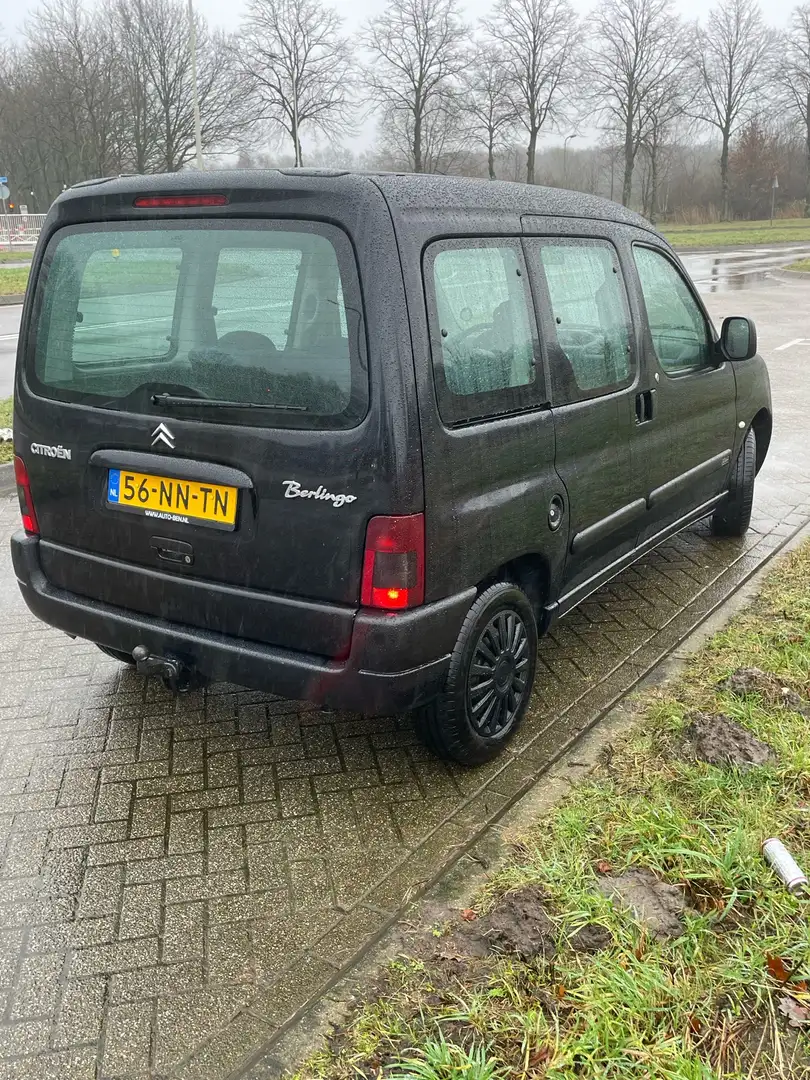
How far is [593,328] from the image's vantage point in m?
3.80

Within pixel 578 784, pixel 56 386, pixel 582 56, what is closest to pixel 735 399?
pixel 578 784

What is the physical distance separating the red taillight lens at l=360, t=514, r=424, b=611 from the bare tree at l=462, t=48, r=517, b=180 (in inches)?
1956

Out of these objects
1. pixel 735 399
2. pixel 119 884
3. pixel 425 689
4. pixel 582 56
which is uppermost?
pixel 582 56

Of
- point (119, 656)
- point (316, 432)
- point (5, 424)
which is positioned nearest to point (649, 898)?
point (316, 432)

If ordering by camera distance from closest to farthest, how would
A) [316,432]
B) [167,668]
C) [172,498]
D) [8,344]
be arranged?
[316,432] < [172,498] < [167,668] < [8,344]

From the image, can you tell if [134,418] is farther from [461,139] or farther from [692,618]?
[461,139]

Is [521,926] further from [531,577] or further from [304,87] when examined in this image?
[304,87]

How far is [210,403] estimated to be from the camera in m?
2.91

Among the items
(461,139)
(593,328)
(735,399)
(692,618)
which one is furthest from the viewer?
(461,139)

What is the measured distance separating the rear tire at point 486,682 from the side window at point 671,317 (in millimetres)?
1644

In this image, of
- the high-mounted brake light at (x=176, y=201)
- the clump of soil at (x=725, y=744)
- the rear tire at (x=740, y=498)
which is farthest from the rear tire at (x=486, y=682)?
the rear tire at (x=740, y=498)

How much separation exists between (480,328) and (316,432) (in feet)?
2.36

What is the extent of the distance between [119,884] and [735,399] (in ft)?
13.4

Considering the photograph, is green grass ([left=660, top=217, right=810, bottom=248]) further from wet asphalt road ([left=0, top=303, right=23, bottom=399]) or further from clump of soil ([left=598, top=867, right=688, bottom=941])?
clump of soil ([left=598, top=867, right=688, bottom=941])
